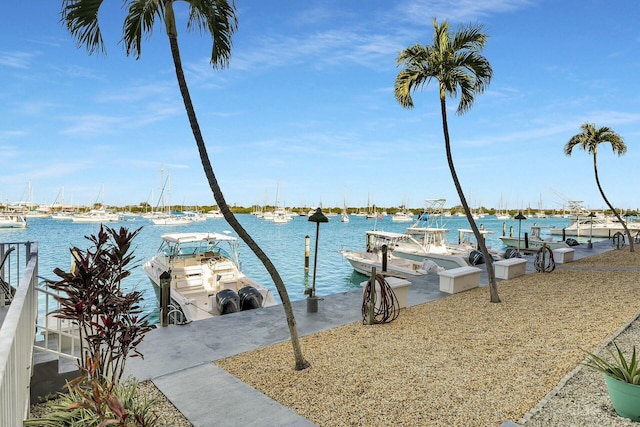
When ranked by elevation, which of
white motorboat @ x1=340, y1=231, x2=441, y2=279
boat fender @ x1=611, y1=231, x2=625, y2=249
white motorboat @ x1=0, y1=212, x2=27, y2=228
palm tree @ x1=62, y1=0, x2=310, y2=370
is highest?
palm tree @ x1=62, y1=0, x2=310, y2=370

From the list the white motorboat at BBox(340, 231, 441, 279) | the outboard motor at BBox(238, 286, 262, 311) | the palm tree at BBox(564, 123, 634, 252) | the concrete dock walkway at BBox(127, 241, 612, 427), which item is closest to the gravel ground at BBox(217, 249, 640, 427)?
the concrete dock walkway at BBox(127, 241, 612, 427)

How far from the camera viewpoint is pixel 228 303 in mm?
9906

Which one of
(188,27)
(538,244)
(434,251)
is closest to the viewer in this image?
(188,27)

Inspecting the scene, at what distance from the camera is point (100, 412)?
309cm

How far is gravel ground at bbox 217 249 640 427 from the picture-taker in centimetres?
422

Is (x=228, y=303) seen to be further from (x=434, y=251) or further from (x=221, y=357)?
(x=434, y=251)

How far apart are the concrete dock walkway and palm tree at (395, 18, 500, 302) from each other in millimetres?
4794

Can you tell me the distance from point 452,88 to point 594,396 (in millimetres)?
7545

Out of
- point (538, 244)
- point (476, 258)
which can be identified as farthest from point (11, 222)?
point (538, 244)

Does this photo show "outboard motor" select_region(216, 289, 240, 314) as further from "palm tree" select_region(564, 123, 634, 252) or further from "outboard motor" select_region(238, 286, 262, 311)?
"palm tree" select_region(564, 123, 634, 252)

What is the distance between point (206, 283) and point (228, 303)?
3857 millimetres

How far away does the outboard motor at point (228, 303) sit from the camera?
987cm

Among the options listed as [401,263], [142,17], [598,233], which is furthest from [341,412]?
[598,233]

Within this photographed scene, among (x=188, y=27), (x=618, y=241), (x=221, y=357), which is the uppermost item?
(x=188, y=27)
